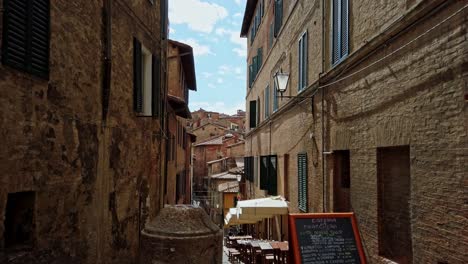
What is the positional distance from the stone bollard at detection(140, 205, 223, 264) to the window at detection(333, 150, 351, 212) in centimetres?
511

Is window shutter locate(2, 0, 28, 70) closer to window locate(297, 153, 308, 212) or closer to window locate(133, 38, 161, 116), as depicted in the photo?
window locate(133, 38, 161, 116)

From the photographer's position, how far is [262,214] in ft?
40.2

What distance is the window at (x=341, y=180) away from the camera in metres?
9.04

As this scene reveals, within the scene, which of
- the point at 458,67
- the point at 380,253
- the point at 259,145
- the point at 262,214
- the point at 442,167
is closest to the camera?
the point at 458,67

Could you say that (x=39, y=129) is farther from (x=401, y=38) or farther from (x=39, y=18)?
(x=401, y=38)

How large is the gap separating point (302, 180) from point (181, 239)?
7.87 meters

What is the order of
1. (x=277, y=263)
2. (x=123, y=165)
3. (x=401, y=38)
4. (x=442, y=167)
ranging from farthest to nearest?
(x=277, y=263)
(x=123, y=165)
(x=401, y=38)
(x=442, y=167)

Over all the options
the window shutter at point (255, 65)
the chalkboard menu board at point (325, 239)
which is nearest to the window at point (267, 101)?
Answer: the window shutter at point (255, 65)

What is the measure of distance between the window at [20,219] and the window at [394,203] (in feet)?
16.7

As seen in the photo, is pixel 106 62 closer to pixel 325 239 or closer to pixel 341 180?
pixel 325 239

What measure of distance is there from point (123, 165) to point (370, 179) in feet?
15.5

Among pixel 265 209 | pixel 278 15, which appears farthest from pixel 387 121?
pixel 278 15

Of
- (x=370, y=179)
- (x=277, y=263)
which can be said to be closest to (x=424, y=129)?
(x=370, y=179)

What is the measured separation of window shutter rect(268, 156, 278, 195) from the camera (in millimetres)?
16167
